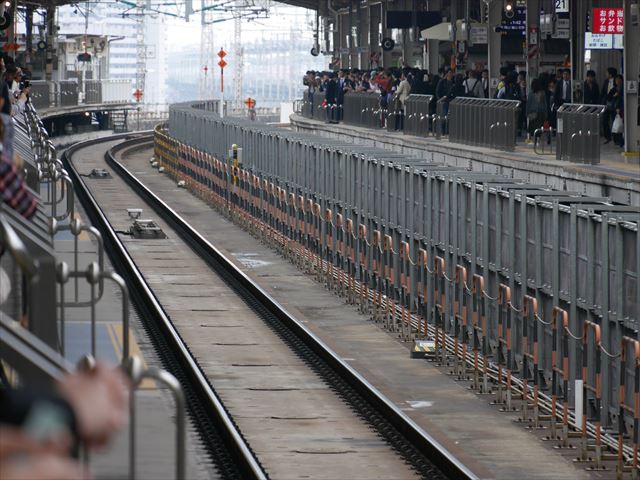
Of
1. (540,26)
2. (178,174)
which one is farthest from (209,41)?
(540,26)

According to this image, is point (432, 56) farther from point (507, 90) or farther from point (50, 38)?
point (50, 38)

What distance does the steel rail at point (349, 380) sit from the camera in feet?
40.0

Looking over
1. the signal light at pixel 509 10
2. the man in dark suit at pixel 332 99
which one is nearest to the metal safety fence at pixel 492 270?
the signal light at pixel 509 10

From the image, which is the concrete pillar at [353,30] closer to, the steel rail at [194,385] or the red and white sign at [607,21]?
the red and white sign at [607,21]

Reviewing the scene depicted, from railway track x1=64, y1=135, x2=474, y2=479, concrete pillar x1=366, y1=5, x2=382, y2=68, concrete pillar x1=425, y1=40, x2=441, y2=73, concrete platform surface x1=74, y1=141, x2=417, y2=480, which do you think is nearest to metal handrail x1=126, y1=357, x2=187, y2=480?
railway track x1=64, y1=135, x2=474, y2=479

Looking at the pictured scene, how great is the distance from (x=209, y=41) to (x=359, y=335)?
3999 inches

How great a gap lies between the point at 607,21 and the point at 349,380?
18.2 m

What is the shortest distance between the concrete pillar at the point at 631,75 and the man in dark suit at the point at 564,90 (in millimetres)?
4735

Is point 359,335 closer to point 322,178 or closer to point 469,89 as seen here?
point 322,178

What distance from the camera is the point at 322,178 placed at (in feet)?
87.7

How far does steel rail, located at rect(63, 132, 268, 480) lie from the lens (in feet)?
40.3

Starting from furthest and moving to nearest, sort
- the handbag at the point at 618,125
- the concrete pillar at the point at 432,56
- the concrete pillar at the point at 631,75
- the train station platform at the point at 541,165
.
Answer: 1. the concrete pillar at the point at 432,56
2. the handbag at the point at 618,125
3. the concrete pillar at the point at 631,75
4. the train station platform at the point at 541,165

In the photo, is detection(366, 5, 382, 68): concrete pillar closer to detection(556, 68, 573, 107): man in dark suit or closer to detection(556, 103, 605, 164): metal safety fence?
detection(556, 68, 573, 107): man in dark suit

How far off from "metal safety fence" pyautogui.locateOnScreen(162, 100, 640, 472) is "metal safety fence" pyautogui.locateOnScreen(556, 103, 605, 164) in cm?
436
